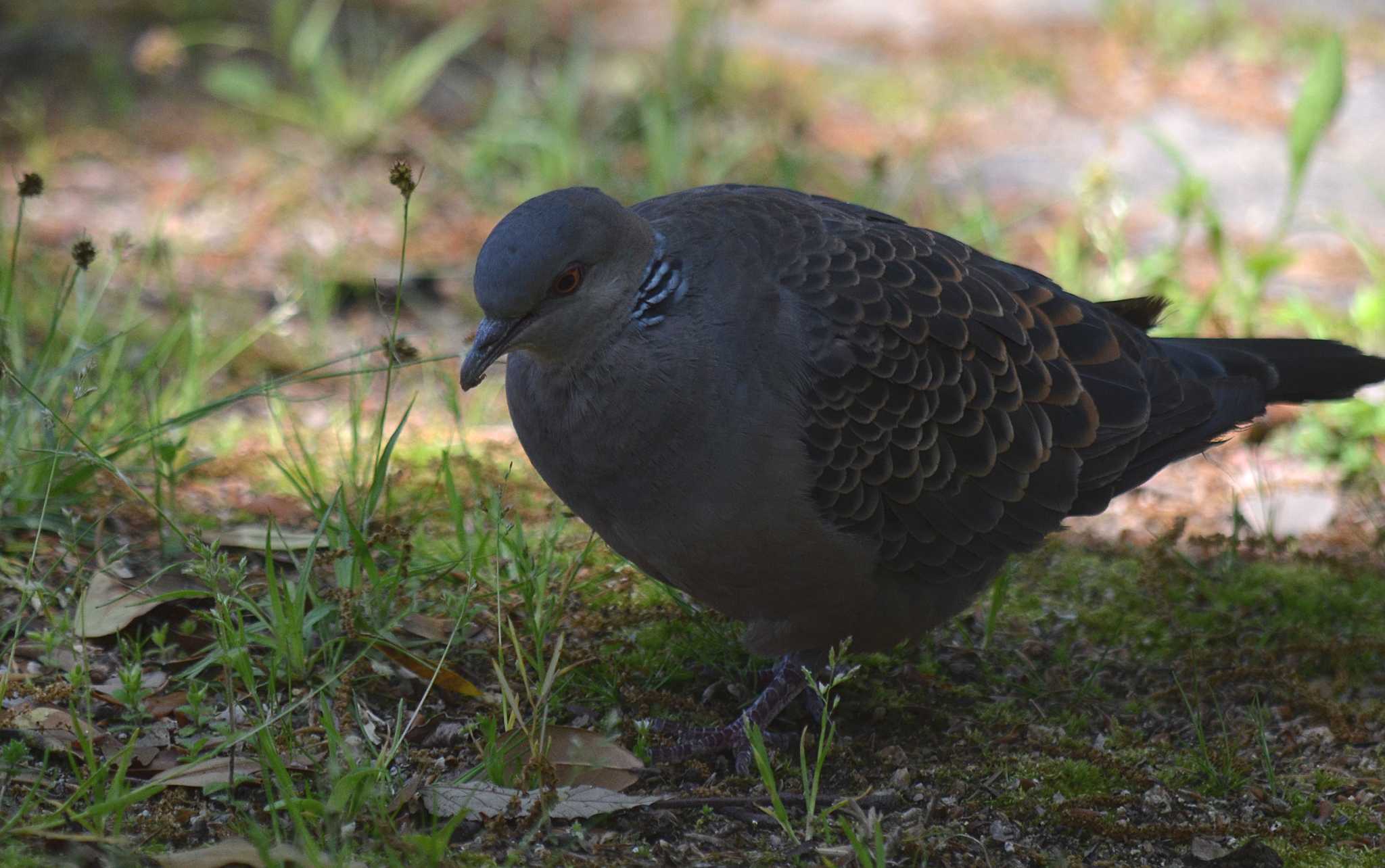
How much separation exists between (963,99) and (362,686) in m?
6.61

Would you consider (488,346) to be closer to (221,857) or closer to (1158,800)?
(221,857)

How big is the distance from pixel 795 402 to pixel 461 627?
92cm

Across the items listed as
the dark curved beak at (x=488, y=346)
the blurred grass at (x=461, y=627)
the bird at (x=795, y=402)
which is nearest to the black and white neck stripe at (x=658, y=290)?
the bird at (x=795, y=402)

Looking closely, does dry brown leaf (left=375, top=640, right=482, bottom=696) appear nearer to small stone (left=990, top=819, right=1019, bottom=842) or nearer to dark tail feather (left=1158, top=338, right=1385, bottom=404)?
small stone (left=990, top=819, right=1019, bottom=842)

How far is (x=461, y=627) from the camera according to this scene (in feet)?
10.6

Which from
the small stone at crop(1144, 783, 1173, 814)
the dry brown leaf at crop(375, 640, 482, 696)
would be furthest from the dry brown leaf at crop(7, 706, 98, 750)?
the small stone at crop(1144, 783, 1173, 814)

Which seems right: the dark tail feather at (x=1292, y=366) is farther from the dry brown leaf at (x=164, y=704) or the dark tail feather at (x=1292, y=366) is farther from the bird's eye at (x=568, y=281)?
the dry brown leaf at (x=164, y=704)

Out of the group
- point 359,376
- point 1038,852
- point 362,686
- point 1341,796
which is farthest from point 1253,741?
point 359,376

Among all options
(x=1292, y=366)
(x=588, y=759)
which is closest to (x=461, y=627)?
(x=588, y=759)

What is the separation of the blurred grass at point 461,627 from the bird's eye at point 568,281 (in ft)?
1.20

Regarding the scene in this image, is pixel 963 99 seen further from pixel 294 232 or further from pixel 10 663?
pixel 10 663

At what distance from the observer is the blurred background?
219 inches

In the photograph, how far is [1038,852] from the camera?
2.97 metres

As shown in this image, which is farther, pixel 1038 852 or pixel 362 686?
pixel 362 686
